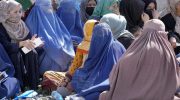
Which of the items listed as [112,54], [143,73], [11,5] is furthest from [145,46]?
[11,5]

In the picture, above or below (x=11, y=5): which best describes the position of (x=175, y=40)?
below

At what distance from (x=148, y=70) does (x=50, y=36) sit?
2.58 metres

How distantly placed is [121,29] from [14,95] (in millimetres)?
1321

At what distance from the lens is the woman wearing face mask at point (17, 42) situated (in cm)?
508

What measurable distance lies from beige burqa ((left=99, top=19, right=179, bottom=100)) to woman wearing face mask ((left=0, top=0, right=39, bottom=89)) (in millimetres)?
1858

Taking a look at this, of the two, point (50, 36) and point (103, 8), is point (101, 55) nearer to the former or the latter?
point (50, 36)

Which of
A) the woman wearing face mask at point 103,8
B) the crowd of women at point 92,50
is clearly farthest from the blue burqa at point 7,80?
the woman wearing face mask at point 103,8

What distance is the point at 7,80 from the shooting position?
4.84m

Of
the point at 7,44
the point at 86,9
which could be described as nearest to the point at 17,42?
the point at 7,44

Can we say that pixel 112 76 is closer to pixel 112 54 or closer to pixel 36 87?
pixel 112 54

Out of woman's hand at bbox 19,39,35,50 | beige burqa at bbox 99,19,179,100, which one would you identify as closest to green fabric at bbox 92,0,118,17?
woman's hand at bbox 19,39,35,50

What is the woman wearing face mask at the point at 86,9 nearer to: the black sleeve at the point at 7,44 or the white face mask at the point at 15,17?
the white face mask at the point at 15,17

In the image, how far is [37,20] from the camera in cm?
576

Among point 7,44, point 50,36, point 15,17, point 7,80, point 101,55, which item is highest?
point 15,17
